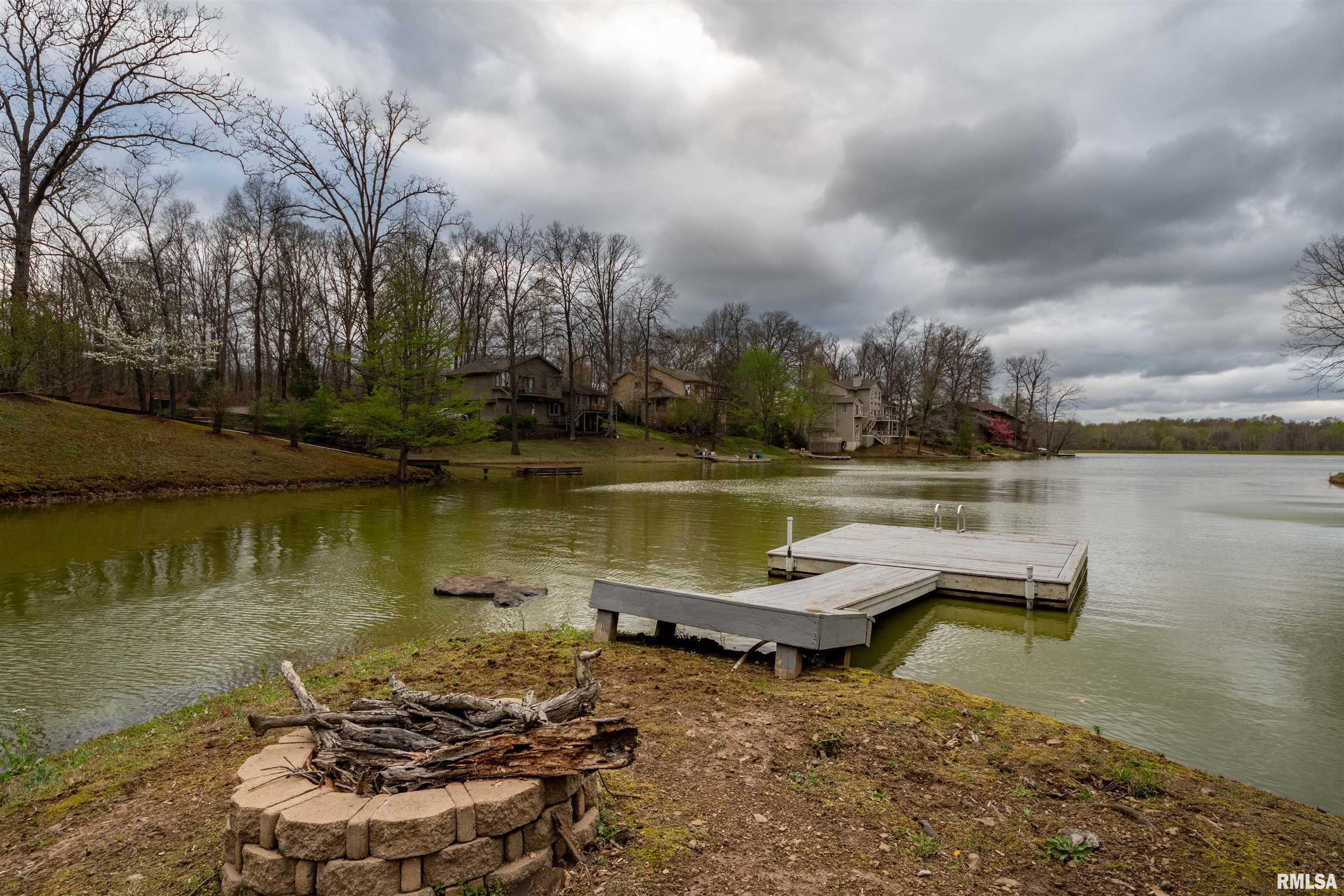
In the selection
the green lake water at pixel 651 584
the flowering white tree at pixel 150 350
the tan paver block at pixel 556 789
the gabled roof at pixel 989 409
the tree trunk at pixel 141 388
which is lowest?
the green lake water at pixel 651 584

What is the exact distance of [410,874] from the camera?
269 cm

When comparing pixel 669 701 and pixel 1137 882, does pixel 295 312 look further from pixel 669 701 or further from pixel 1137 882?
pixel 1137 882

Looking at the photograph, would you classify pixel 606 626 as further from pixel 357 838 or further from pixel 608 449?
pixel 608 449

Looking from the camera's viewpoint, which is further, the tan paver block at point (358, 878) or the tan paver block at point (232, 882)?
the tan paver block at point (232, 882)

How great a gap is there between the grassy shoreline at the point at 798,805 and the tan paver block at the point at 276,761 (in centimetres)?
40

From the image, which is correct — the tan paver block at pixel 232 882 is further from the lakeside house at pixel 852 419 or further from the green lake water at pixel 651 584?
the lakeside house at pixel 852 419

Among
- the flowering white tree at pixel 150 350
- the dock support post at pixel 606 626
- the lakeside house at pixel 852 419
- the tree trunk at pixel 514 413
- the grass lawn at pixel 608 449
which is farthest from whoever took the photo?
the lakeside house at pixel 852 419

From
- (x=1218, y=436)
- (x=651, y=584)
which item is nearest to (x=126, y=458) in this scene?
(x=651, y=584)

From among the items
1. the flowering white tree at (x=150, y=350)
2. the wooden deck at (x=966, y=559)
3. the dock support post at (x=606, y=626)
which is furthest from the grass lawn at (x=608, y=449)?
the dock support post at (x=606, y=626)

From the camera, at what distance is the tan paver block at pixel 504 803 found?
280 centimetres

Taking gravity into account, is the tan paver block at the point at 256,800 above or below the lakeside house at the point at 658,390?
below

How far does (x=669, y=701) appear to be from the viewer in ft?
17.0

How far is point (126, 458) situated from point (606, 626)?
2342 centimetres

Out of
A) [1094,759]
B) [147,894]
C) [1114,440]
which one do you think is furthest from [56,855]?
[1114,440]
